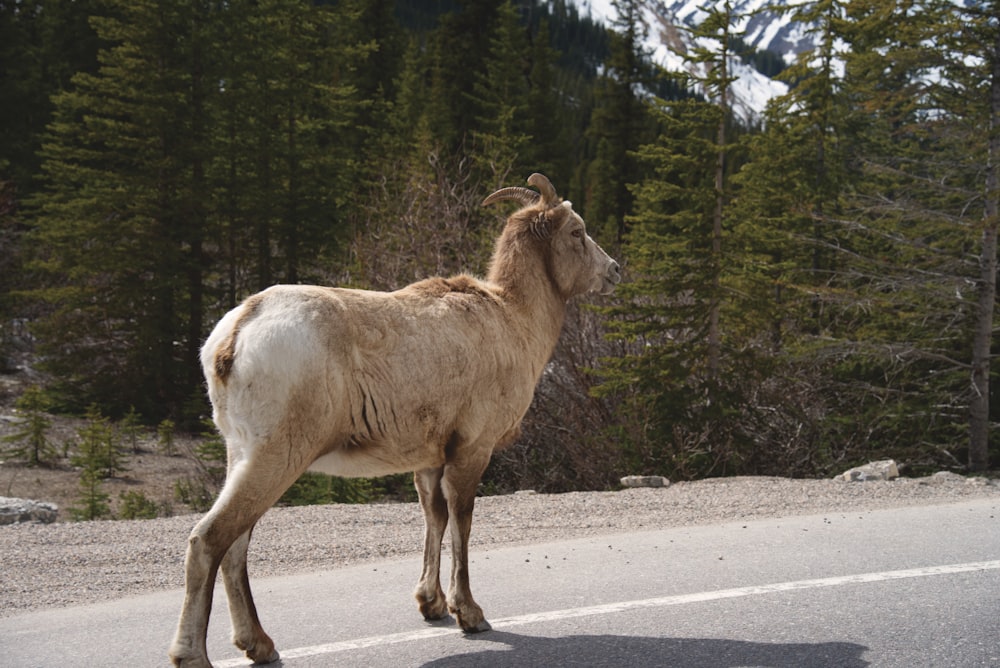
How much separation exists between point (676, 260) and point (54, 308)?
20.6 m

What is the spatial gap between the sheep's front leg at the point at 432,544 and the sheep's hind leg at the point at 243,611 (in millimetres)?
942

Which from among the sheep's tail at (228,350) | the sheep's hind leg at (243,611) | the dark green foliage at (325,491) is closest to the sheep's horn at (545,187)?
the sheep's tail at (228,350)

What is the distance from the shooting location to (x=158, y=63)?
874 inches

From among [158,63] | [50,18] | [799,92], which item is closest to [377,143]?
[158,63]

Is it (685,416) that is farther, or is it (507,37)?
(507,37)

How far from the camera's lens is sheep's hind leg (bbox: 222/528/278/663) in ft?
13.4

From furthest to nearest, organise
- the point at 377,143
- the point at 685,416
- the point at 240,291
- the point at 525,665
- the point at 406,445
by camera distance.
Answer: the point at 377,143, the point at 240,291, the point at 685,416, the point at 406,445, the point at 525,665

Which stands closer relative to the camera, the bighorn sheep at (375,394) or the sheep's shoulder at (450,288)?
the bighorn sheep at (375,394)

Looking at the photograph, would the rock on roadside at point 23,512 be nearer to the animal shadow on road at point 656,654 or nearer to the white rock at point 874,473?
the animal shadow on road at point 656,654

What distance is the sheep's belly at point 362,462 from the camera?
14.3 ft

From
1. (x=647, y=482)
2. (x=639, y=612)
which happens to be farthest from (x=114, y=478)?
(x=639, y=612)

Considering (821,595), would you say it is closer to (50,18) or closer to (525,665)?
(525,665)

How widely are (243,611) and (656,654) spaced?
81.2 inches

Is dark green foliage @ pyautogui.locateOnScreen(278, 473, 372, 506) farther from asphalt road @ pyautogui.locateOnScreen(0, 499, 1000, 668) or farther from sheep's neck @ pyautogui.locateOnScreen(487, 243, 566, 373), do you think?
sheep's neck @ pyautogui.locateOnScreen(487, 243, 566, 373)
